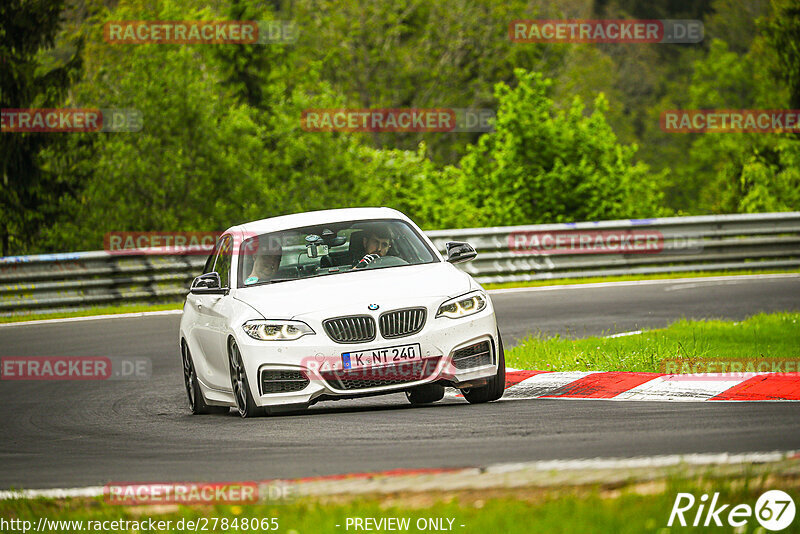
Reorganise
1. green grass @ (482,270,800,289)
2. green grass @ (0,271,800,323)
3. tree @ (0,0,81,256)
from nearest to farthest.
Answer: green grass @ (0,271,800,323) < green grass @ (482,270,800,289) < tree @ (0,0,81,256)

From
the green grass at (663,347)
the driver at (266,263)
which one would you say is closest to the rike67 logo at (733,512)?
the driver at (266,263)

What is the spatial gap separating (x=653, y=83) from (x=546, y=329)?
234ft

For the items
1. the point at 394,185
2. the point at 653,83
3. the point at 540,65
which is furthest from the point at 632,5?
the point at 394,185

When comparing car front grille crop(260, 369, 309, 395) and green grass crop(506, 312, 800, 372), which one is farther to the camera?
green grass crop(506, 312, 800, 372)

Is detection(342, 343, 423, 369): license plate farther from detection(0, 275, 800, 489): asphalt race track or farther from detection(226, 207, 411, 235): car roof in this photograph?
detection(226, 207, 411, 235): car roof

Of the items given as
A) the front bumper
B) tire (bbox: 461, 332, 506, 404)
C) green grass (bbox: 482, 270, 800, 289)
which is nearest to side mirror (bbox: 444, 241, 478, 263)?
tire (bbox: 461, 332, 506, 404)

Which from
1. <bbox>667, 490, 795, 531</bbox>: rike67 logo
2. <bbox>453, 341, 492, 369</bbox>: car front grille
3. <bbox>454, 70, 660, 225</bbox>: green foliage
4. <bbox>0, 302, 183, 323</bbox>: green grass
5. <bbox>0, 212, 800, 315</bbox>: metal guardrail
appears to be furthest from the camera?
<bbox>454, 70, 660, 225</bbox>: green foliage

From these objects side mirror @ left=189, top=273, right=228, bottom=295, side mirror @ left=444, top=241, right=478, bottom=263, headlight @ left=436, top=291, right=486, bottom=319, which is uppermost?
side mirror @ left=444, top=241, right=478, bottom=263

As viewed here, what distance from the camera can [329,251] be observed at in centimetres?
1027

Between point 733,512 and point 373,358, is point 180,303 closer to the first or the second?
point 373,358

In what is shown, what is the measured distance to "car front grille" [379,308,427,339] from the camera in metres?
9.08

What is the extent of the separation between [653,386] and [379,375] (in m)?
2.12

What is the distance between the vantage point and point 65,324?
1941cm

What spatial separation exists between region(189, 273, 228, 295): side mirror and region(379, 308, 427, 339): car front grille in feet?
5.49
